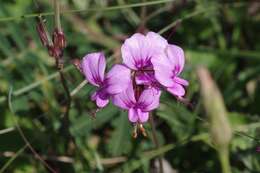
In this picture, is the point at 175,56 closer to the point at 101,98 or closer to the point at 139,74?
the point at 139,74

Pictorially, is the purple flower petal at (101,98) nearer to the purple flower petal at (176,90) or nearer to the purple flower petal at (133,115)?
the purple flower petal at (133,115)

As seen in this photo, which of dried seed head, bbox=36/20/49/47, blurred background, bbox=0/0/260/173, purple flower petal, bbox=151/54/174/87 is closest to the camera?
purple flower petal, bbox=151/54/174/87

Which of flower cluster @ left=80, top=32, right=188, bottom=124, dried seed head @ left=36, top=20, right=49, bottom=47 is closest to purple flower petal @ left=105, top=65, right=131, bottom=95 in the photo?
flower cluster @ left=80, top=32, right=188, bottom=124

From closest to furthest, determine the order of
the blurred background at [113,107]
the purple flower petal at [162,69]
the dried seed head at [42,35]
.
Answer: the purple flower petal at [162,69], the dried seed head at [42,35], the blurred background at [113,107]

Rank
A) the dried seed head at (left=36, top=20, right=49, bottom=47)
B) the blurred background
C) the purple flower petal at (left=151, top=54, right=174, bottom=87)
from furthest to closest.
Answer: the blurred background → the dried seed head at (left=36, top=20, right=49, bottom=47) → the purple flower petal at (left=151, top=54, right=174, bottom=87)

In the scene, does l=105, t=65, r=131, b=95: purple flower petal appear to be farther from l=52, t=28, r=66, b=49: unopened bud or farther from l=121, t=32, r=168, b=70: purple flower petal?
l=52, t=28, r=66, b=49: unopened bud

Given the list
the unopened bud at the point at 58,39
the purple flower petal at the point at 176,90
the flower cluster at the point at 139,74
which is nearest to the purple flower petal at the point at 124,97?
the flower cluster at the point at 139,74

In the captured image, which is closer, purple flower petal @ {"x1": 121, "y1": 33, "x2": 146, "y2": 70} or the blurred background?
purple flower petal @ {"x1": 121, "y1": 33, "x2": 146, "y2": 70}

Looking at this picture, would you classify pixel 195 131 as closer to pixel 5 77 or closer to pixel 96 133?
pixel 96 133
